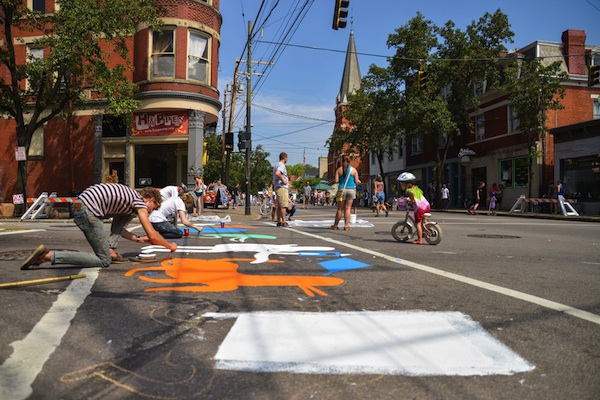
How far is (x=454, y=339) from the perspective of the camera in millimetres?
2965

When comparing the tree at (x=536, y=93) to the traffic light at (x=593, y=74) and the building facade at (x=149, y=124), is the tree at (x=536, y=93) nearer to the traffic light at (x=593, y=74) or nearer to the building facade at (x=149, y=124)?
the traffic light at (x=593, y=74)

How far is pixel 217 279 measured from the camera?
4957 mm

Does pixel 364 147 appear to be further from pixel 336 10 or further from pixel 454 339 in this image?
pixel 454 339

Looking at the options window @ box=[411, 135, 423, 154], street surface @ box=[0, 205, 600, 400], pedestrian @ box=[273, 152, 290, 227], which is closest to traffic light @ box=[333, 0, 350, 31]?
pedestrian @ box=[273, 152, 290, 227]

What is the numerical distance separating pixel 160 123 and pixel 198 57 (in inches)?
142

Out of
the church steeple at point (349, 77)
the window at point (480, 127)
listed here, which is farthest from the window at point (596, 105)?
the church steeple at point (349, 77)

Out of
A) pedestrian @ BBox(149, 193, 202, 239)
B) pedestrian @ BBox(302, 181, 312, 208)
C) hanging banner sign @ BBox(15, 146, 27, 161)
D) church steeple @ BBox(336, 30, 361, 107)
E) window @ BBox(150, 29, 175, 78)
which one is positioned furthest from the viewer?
church steeple @ BBox(336, 30, 361, 107)

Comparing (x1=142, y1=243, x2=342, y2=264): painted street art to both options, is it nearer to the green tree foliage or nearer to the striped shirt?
the striped shirt

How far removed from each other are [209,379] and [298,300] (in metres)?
1.71

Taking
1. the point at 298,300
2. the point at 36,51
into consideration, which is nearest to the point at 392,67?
the point at 36,51

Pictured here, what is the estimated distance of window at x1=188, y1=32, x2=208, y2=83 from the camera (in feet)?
68.8

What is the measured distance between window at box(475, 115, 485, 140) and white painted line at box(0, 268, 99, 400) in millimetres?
34162

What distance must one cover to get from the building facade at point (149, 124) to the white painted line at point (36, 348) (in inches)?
695

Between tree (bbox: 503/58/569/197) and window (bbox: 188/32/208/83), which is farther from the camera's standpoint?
tree (bbox: 503/58/569/197)
